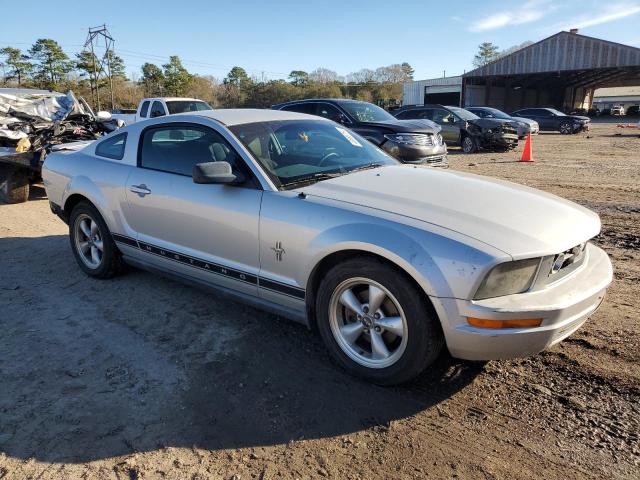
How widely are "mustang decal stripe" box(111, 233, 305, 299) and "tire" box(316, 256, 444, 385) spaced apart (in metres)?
0.28

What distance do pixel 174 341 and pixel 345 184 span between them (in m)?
1.71

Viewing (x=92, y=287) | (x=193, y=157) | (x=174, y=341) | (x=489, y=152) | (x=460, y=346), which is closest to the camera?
(x=460, y=346)

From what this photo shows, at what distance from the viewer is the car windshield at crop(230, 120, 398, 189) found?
3.57 metres

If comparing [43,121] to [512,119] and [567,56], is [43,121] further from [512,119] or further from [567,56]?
[567,56]

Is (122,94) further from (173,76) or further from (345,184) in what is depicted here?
(345,184)

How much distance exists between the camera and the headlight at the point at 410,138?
1042 centimetres

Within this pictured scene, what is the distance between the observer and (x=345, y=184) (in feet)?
11.2

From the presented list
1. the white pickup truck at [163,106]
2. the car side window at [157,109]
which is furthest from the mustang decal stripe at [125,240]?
the car side window at [157,109]

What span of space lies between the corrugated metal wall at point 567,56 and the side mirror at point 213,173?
4783cm

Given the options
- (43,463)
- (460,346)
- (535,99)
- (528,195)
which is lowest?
(43,463)

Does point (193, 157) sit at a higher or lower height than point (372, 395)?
higher

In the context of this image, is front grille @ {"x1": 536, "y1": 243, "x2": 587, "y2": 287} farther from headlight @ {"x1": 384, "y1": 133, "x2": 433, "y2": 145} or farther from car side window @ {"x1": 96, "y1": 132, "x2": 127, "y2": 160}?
headlight @ {"x1": 384, "y1": 133, "x2": 433, "y2": 145}

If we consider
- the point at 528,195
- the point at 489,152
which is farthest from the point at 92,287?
the point at 489,152

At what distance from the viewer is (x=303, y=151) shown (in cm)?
388
